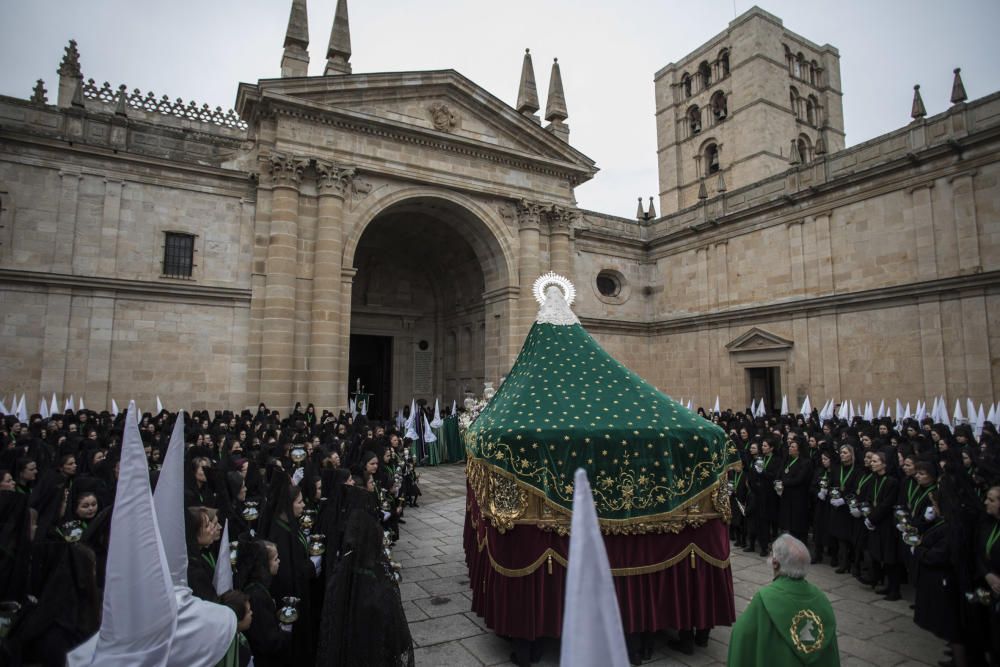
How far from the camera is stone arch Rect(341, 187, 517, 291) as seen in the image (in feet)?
59.6

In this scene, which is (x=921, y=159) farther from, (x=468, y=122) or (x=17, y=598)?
(x=17, y=598)

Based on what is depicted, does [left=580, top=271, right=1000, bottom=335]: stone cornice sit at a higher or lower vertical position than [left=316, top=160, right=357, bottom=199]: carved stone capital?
lower

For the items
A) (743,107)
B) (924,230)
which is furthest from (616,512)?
(743,107)

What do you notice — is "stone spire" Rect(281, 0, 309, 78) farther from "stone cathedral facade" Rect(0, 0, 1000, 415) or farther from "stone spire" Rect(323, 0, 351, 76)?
"stone spire" Rect(323, 0, 351, 76)

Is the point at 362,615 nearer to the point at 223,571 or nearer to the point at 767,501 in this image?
the point at 223,571

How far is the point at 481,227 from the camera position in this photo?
20.4 m

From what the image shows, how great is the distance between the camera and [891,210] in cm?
1702

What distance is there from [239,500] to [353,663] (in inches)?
118

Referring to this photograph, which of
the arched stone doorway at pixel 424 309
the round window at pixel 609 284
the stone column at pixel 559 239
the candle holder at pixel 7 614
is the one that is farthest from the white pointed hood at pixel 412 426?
the round window at pixel 609 284

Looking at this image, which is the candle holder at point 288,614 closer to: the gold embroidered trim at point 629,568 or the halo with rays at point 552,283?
the gold embroidered trim at point 629,568

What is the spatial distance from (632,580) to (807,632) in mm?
2119

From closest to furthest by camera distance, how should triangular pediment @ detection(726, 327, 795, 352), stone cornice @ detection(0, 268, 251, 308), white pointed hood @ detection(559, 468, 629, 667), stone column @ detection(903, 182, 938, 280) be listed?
white pointed hood @ detection(559, 468, 629, 667) → stone cornice @ detection(0, 268, 251, 308) → stone column @ detection(903, 182, 938, 280) → triangular pediment @ detection(726, 327, 795, 352)

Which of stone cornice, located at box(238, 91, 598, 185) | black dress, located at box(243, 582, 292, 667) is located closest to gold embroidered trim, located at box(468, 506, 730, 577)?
black dress, located at box(243, 582, 292, 667)

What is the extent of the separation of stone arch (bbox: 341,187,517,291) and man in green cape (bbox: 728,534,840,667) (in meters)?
16.4
